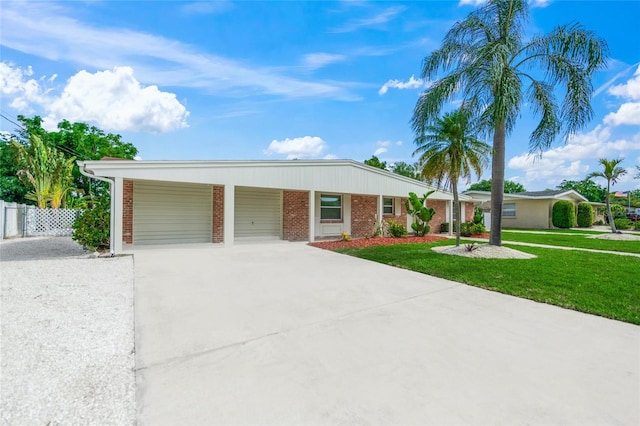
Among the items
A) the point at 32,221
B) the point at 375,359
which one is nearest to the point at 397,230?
the point at 375,359

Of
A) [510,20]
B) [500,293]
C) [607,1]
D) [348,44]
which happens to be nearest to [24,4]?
[348,44]

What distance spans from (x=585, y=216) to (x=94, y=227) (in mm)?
34771

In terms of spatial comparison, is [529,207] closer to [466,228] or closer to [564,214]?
[564,214]

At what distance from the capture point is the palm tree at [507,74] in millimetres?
8984

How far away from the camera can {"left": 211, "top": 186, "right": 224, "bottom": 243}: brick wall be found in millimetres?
12508

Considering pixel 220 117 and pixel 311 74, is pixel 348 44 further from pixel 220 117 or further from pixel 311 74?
pixel 220 117

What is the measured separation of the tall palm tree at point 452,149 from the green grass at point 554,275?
9.04ft

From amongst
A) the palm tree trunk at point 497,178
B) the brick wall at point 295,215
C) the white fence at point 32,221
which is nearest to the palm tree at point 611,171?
the palm tree trunk at point 497,178

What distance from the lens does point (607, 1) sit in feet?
31.5

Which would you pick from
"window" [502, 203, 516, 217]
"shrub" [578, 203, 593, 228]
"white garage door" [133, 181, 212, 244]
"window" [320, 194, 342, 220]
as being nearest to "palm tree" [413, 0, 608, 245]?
"window" [320, 194, 342, 220]

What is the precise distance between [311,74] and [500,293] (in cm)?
1125

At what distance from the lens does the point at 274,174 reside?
12.4 meters

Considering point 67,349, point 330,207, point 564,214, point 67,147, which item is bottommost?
point 67,349

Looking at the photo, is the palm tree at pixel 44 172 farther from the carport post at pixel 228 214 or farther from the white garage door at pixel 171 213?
the carport post at pixel 228 214
